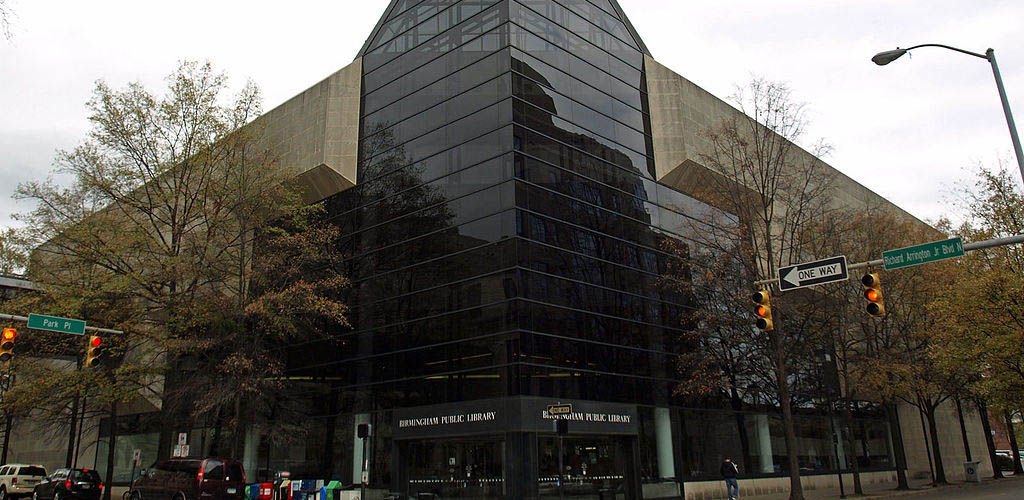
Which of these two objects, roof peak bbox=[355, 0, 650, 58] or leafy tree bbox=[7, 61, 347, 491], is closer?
leafy tree bbox=[7, 61, 347, 491]

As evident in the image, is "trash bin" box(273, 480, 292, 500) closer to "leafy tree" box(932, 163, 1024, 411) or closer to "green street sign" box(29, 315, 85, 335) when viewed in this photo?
"green street sign" box(29, 315, 85, 335)

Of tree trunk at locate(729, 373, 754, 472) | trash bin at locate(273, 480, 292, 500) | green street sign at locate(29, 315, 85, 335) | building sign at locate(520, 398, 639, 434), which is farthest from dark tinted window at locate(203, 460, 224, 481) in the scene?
tree trunk at locate(729, 373, 754, 472)

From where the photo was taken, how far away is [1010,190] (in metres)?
29.0

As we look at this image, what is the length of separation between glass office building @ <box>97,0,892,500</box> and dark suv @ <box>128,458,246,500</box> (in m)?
4.78

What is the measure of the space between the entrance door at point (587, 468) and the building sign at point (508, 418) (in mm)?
647

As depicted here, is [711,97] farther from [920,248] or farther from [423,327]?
[920,248]

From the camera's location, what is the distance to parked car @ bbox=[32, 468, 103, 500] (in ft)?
99.5

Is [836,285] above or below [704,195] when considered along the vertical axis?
below

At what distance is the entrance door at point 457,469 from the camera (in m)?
24.9

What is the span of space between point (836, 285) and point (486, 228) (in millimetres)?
16405

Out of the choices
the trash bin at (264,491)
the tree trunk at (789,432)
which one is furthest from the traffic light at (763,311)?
the trash bin at (264,491)

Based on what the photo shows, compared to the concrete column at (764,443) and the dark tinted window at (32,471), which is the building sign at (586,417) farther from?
the dark tinted window at (32,471)

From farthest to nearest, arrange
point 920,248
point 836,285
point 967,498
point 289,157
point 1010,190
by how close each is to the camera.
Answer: point 289,157, point 836,285, point 1010,190, point 967,498, point 920,248

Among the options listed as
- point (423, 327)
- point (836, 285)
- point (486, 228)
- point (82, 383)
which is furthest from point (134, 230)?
point (836, 285)
